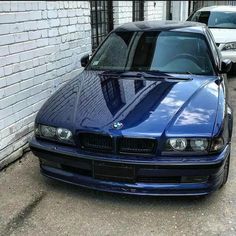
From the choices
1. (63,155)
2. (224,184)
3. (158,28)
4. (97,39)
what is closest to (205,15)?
(97,39)

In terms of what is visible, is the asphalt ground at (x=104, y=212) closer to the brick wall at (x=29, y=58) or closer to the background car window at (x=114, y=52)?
the brick wall at (x=29, y=58)

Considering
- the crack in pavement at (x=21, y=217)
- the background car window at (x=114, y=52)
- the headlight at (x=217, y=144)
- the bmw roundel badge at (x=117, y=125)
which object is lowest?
the crack in pavement at (x=21, y=217)

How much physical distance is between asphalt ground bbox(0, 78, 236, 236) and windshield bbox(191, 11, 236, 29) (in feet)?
20.8

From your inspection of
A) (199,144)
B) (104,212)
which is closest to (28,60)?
(104,212)

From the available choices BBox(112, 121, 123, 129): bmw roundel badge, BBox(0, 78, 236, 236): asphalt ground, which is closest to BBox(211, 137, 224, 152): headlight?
BBox(0, 78, 236, 236): asphalt ground

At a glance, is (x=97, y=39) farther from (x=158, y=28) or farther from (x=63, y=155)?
(x=63, y=155)

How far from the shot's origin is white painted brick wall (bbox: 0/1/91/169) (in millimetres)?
4445

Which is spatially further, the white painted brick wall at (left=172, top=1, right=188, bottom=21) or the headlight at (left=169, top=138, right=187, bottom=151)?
the white painted brick wall at (left=172, top=1, right=188, bottom=21)

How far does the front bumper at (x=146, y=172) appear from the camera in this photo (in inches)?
129

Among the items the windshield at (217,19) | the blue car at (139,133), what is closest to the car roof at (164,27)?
the blue car at (139,133)

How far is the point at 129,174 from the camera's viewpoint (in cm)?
334

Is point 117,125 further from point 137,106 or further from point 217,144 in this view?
point 217,144

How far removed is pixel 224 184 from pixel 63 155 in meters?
1.66

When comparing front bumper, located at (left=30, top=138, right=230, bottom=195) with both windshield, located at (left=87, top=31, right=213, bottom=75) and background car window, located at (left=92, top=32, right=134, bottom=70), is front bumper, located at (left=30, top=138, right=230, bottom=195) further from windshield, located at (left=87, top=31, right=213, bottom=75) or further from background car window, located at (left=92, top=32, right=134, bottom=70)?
background car window, located at (left=92, top=32, right=134, bottom=70)
